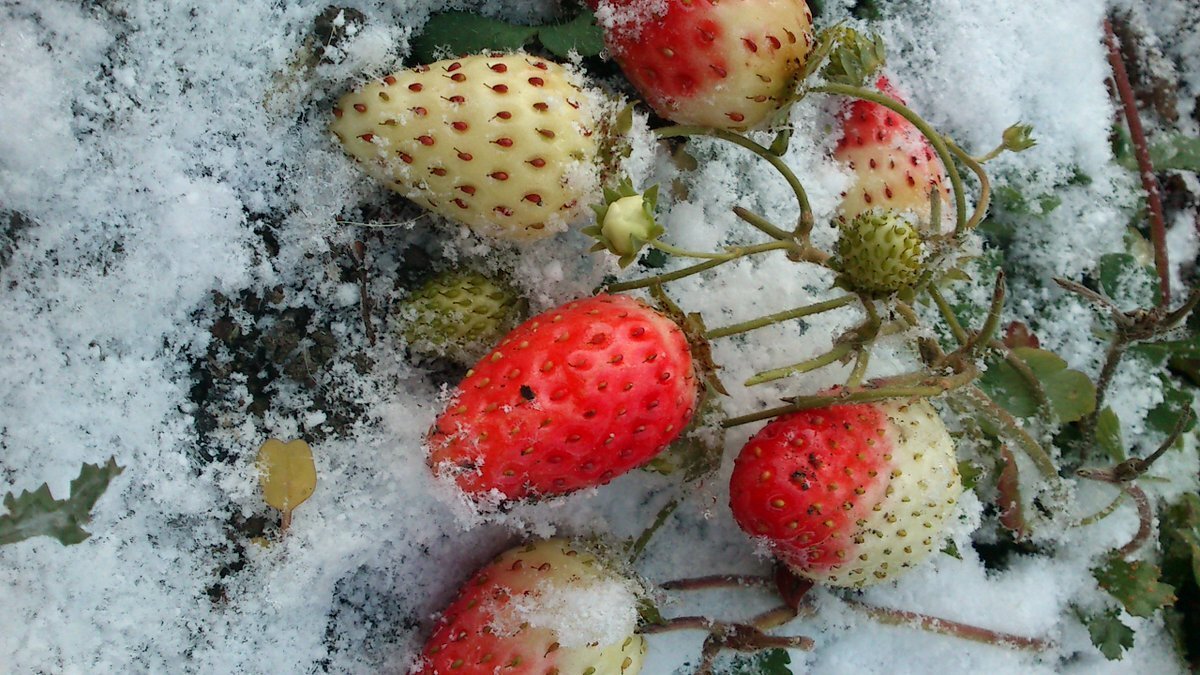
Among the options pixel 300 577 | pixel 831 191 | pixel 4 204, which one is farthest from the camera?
pixel 831 191

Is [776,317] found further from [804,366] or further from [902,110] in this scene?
[902,110]

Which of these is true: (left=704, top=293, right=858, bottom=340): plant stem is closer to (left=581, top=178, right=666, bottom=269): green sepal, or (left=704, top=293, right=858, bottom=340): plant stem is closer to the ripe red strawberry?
the ripe red strawberry

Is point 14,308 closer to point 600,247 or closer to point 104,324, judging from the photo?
point 104,324

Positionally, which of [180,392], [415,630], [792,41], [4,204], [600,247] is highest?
[792,41]

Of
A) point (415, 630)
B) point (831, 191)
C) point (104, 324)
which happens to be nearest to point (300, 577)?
point (415, 630)

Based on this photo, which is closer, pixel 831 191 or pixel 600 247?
pixel 600 247

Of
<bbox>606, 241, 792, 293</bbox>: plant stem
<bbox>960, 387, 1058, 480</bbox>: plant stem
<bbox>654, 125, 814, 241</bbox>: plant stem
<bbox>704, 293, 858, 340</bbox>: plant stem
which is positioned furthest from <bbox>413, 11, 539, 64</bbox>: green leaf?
<bbox>960, 387, 1058, 480</bbox>: plant stem

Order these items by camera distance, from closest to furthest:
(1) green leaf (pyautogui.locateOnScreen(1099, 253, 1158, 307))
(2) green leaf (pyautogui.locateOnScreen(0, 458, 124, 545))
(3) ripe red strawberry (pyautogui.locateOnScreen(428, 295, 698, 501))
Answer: (2) green leaf (pyautogui.locateOnScreen(0, 458, 124, 545))
(3) ripe red strawberry (pyautogui.locateOnScreen(428, 295, 698, 501))
(1) green leaf (pyautogui.locateOnScreen(1099, 253, 1158, 307))
